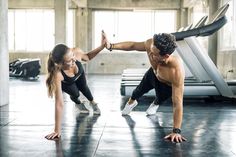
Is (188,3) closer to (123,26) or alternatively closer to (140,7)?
(140,7)

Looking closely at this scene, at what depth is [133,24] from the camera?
18328mm

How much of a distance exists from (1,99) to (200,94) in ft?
10.9

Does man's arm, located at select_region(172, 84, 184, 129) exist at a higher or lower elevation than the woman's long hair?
lower

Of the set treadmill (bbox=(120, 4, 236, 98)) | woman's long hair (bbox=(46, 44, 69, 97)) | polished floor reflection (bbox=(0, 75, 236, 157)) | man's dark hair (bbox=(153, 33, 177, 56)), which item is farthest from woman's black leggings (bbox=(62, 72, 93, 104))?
treadmill (bbox=(120, 4, 236, 98))

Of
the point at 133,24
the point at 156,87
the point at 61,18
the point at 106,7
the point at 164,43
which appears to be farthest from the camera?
the point at 133,24

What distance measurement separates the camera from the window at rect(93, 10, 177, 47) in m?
18.1

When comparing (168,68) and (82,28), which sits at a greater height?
(82,28)

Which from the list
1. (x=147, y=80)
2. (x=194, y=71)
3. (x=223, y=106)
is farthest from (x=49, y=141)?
(x=194, y=71)

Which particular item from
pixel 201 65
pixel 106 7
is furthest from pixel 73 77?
pixel 106 7

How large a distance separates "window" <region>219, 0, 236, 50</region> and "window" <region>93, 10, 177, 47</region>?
565cm

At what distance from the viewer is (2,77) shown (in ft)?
17.8

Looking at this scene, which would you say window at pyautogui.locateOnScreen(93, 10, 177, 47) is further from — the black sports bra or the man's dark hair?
the man's dark hair

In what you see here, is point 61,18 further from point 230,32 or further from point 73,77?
point 73,77

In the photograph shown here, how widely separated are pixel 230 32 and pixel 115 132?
927 centimetres
